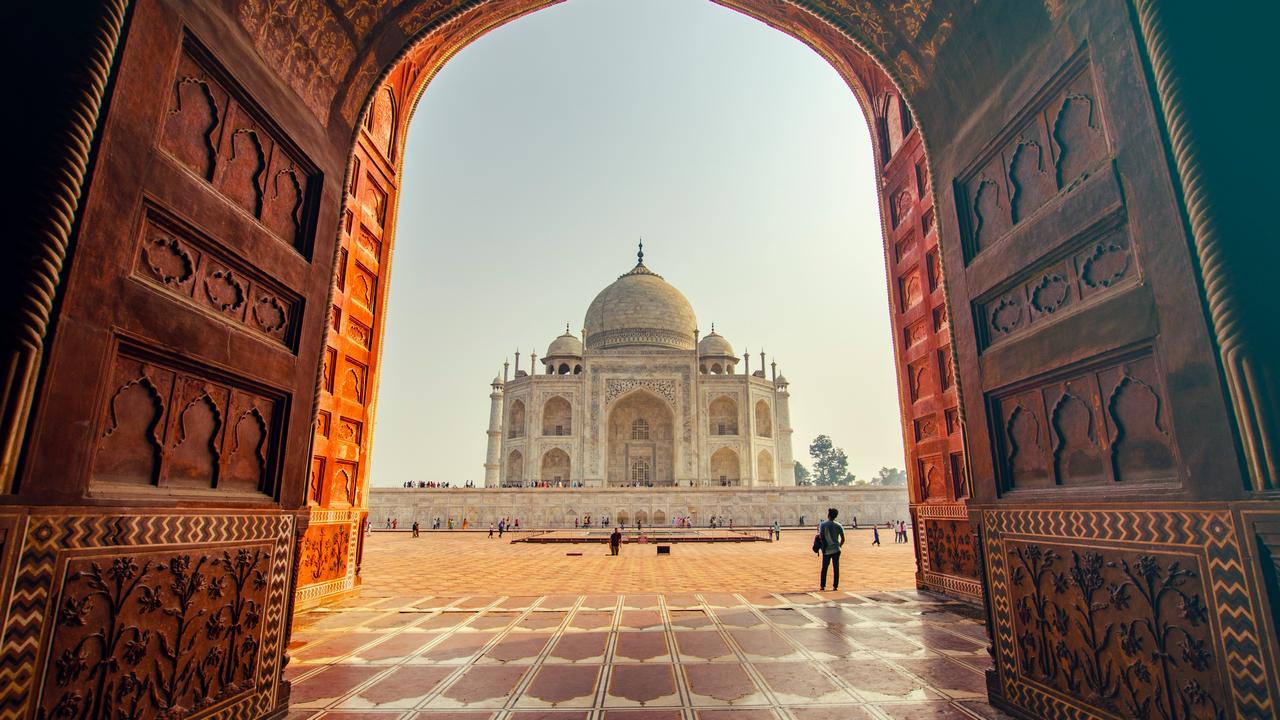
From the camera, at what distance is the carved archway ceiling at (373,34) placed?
3676mm

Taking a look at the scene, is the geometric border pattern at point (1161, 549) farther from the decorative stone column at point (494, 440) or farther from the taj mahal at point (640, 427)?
the decorative stone column at point (494, 440)

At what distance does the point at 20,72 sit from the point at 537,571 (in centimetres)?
997

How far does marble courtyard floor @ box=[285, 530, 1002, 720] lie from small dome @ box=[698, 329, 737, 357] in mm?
34725

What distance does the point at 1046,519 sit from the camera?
10.8 ft

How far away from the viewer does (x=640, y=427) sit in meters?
37.8

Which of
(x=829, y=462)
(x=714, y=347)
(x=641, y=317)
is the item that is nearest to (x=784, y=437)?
(x=714, y=347)

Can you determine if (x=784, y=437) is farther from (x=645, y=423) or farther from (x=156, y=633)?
(x=156, y=633)

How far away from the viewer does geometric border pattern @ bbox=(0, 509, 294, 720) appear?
2.03 meters

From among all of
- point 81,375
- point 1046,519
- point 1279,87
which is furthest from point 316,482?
point 1279,87

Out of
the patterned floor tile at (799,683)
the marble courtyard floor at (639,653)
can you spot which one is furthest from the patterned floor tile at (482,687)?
the patterned floor tile at (799,683)

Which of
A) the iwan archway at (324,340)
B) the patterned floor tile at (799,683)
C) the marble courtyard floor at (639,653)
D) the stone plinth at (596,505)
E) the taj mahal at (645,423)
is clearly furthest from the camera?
the taj mahal at (645,423)

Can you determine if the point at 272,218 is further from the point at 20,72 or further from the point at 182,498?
the point at 182,498

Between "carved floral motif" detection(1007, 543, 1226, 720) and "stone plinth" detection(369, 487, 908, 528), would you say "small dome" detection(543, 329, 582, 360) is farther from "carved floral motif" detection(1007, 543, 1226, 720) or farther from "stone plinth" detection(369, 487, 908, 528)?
"carved floral motif" detection(1007, 543, 1226, 720)

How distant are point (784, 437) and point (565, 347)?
16.4 metres
